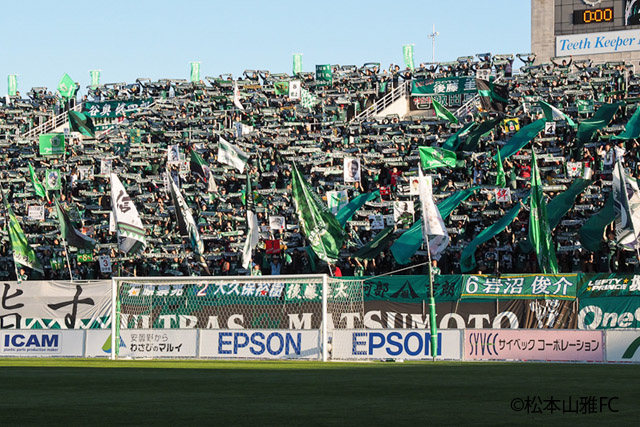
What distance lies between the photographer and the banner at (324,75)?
52438 millimetres

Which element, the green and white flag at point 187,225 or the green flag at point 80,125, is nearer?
the green and white flag at point 187,225

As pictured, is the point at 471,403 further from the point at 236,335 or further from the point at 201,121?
the point at 201,121

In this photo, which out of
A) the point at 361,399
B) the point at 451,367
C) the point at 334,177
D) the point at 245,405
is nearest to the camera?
the point at 245,405

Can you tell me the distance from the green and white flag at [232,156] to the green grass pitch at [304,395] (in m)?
20.1

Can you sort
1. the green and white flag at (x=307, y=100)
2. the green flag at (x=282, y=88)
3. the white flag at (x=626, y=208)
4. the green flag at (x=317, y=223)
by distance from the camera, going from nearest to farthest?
1. the white flag at (x=626, y=208)
2. the green flag at (x=317, y=223)
3. the green and white flag at (x=307, y=100)
4. the green flag at (x=282, y=88)

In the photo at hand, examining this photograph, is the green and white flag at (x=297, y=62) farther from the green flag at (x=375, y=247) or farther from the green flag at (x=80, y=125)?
the green flag at (x=375, y=247)

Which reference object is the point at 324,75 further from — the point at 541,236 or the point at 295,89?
the point at 541,236

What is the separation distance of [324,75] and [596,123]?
56.9 ft

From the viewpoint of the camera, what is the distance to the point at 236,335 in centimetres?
3088

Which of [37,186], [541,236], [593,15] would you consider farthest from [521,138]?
[37,186]

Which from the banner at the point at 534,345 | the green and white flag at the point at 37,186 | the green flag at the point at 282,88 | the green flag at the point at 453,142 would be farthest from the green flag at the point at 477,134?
the green and white flag at the point at 37,186

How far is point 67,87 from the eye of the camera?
5856 cm

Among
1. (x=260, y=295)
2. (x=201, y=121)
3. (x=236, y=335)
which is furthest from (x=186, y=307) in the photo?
(x=201, y=121)

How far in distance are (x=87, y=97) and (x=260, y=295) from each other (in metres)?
26.7
